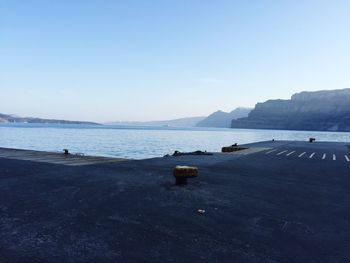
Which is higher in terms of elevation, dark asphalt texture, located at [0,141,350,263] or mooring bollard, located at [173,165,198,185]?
mooring bollard, located at [173,165,198,185]

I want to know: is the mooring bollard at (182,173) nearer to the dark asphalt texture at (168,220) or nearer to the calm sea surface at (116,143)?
the dark asphalt texture at (168,220)

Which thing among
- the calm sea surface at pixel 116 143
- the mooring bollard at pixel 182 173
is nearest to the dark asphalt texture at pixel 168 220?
the mooring bollard at pixel 182 173

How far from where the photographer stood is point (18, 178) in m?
13.0

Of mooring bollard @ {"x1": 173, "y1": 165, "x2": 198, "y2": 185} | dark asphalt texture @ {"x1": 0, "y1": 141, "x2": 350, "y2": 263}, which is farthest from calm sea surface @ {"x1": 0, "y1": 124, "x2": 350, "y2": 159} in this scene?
dark asphalt texture @ {"x1": 0, "y1": 141, "x2": 350, "y2": 263}

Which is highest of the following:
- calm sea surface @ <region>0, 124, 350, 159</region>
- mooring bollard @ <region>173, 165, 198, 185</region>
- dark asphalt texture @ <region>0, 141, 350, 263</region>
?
mooring bollard @ <region>173, 165, 198, 185</region>

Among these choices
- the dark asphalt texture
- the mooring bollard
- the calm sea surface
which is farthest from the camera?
the calm sea surface

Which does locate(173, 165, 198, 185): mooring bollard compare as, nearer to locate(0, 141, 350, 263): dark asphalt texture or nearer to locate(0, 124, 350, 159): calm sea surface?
locate(0, 141, 350, 263): dark asphalt texture

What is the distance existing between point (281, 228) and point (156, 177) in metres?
7.40

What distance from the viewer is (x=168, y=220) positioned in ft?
24.7

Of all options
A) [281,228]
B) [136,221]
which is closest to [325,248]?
[281,228]

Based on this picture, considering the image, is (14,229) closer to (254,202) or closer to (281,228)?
(281,228)

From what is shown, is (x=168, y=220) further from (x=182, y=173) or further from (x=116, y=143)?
(x=116, y=143)

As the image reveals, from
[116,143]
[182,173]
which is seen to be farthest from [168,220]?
[116,143]

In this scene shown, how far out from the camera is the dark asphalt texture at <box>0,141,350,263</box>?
5664 mm
